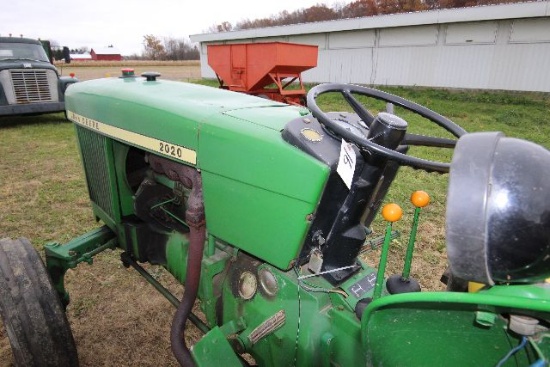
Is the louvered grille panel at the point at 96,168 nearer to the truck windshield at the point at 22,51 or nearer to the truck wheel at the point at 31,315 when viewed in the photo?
the truck wheel at the point at 31,315

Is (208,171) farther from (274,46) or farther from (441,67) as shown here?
(441,67)

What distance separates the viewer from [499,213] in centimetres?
67

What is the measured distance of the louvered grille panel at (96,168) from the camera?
2.07m

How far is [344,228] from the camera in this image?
1.33 metres

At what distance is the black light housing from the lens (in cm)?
66

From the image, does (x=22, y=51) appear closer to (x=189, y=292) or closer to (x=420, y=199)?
(x=189, y=292)

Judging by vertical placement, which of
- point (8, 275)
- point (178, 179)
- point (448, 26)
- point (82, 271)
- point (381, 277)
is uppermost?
point (448, 26)

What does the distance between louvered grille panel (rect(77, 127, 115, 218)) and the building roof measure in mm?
12220

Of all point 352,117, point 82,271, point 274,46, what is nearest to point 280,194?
point 352,117

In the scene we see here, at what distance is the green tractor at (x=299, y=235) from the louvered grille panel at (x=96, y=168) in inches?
1.0

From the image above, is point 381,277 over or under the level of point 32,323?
over

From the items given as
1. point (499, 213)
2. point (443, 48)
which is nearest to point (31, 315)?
point (499, 213)

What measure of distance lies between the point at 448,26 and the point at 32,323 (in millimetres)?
13492

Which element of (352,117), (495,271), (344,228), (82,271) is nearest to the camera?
(495,271)
